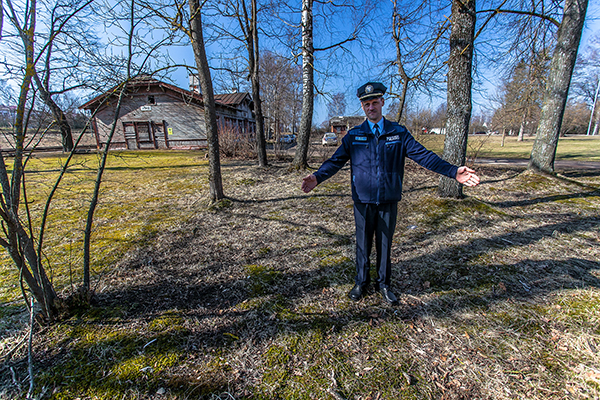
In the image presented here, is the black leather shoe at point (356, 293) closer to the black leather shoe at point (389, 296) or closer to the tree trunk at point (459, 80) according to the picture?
the black leather shoe at point (389, 296)

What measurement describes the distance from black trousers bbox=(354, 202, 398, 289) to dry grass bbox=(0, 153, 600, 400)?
294 millimetres

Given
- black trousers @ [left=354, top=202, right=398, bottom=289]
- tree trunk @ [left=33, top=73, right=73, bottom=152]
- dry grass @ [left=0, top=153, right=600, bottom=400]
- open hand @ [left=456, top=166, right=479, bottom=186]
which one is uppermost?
tree trunk @ [left=33, top=73, right=73, bottom=152]

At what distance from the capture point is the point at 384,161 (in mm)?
2279

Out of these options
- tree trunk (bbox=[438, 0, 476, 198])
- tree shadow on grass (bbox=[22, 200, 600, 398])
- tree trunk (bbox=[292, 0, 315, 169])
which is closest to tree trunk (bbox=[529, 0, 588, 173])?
tree trunk (bbox=[438, 0, 476, 198])

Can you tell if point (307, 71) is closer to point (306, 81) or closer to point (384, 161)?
point (306, 81)

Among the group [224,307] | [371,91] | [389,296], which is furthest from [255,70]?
[389,296]

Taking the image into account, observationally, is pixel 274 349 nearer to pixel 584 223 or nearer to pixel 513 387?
pixel 513 387

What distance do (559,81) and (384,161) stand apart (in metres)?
7.40

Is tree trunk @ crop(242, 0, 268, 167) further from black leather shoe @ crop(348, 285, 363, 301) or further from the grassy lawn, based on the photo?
black leather shoe @ crop(348, 285, 363, 301)

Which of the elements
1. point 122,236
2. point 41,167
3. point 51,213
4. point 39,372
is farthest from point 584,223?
point 41,167

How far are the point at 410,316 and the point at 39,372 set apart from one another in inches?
113

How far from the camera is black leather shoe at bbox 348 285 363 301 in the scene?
2.54 metres

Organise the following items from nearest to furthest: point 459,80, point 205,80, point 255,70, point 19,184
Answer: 1. point 19,184
2. point 205,80
3. point 459,80
4. point 255,70

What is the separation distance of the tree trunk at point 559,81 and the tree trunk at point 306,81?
616cm
